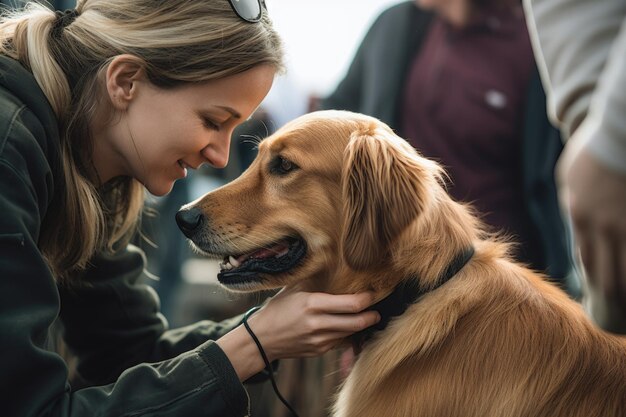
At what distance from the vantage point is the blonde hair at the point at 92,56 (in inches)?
71.4

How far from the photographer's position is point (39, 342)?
156cm

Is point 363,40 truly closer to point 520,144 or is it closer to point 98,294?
point 520,144

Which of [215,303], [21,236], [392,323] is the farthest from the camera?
[215,303]

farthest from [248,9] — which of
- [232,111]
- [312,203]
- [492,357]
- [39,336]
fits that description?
[492,357]

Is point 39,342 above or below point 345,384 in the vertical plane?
above

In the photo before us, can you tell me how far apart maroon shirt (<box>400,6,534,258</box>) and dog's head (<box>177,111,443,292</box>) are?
1.00 meters

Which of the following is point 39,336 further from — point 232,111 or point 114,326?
point 232,111

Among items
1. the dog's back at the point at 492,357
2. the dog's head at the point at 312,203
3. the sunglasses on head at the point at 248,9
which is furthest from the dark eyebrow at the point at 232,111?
A: the dog's back at the point at 492,357

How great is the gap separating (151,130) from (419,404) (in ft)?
3.15

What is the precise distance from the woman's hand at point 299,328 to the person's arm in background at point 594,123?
0.84m

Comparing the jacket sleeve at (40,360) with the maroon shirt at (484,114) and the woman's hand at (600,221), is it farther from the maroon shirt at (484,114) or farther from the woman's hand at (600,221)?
the maroon shirt at (484,114)

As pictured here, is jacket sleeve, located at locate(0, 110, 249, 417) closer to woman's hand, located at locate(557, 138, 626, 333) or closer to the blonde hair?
the blonde hair

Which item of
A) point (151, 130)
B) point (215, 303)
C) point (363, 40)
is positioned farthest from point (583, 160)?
point (215, 303)

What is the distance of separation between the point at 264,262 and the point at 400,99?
1.39 meters
